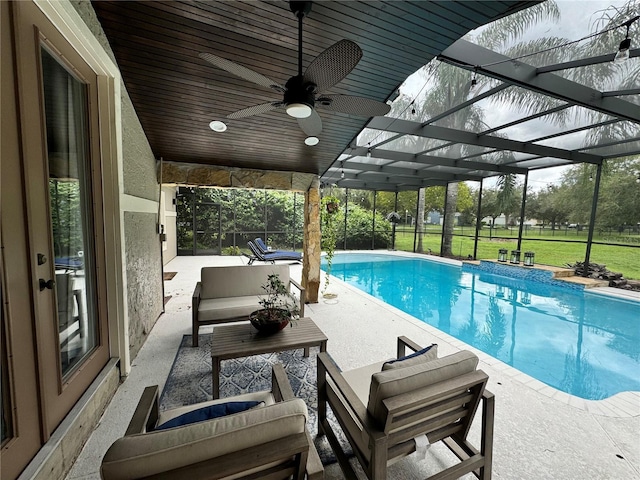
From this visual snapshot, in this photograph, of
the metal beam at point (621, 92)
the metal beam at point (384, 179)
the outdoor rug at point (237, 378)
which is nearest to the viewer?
the outdoor rug at point (237, 378)

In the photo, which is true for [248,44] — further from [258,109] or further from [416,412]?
[416,412]

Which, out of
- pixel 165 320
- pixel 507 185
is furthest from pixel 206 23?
pixel 507 185

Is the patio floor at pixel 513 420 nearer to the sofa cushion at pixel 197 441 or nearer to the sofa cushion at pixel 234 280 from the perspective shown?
the sofa cushion at pixel 234 280

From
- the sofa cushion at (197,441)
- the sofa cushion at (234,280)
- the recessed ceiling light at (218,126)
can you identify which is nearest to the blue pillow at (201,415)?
the sofa cushion at (197,441)

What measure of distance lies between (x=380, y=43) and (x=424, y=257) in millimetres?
9765

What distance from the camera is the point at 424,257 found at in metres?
10.7

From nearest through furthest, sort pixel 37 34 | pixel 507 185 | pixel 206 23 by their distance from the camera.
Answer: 1. pixel 37 34
2. pixel 206 23
3. pixel 507 185

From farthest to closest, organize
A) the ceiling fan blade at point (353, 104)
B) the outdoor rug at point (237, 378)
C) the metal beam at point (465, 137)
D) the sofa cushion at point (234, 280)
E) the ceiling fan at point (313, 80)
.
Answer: the metal beam at point (465, 137), the sofa cushion at point (234, 280), the outdoor rug at point (237, 378), the ceiling fan blade at point (353, 104), the ceiling fan at point (313, 80)

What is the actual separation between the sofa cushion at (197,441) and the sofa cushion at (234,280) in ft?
8.81

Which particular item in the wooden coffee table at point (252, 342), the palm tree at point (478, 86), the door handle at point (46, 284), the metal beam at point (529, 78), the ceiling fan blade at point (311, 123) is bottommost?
the wooden coffee table at point (252, 342)

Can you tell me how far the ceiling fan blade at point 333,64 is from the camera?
4.45 feet

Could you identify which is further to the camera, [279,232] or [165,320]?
[279,232]

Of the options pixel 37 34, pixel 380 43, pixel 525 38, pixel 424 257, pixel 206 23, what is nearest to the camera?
pixel 37 34

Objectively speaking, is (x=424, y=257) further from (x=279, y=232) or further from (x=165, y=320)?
(x=165, y=320)
